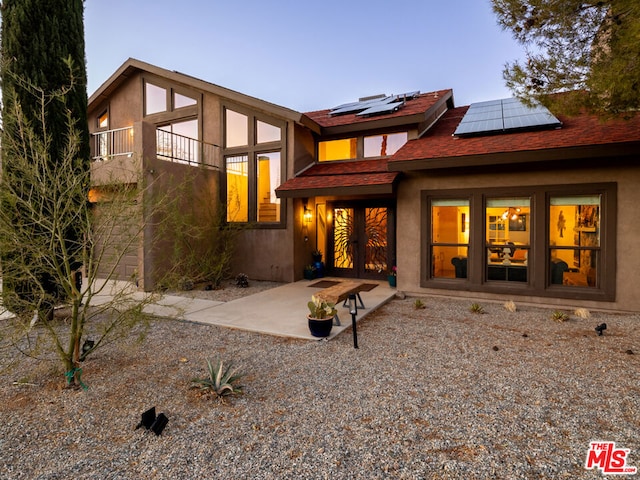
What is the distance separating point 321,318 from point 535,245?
16.5 feet

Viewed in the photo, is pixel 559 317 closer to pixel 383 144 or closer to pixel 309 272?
pixel 309 272

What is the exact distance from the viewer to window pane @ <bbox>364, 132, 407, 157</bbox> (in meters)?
10.1

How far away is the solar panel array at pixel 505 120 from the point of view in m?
7.52

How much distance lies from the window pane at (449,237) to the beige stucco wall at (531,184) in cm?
36

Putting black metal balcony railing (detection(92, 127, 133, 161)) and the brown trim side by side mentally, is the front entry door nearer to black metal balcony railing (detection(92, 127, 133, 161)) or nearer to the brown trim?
the brown trim

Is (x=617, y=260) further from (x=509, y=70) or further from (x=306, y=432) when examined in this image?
(x=306, y=432)

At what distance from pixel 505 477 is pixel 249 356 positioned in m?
3.13

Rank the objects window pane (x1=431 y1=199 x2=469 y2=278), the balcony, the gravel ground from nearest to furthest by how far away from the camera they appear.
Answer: the gravel ground, window pane (x1=431 y1=199 x2=469 y2=278), the balcony

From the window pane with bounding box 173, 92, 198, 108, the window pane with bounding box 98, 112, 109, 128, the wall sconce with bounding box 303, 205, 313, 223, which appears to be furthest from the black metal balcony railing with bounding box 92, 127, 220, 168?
the wall sconce with bounding box 303, 205, 313, 223

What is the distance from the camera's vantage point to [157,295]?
12.5 feet

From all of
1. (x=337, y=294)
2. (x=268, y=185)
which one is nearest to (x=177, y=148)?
(x=268, y=185)

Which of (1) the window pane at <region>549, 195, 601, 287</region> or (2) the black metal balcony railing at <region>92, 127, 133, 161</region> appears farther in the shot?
(2) the black metal balcony railing at <region>92, 127, 133, 161</region>

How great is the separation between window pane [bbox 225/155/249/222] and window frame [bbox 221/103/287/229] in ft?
0.45

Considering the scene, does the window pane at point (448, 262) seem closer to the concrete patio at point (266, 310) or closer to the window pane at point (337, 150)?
the concrete patio at point (266, 310)
